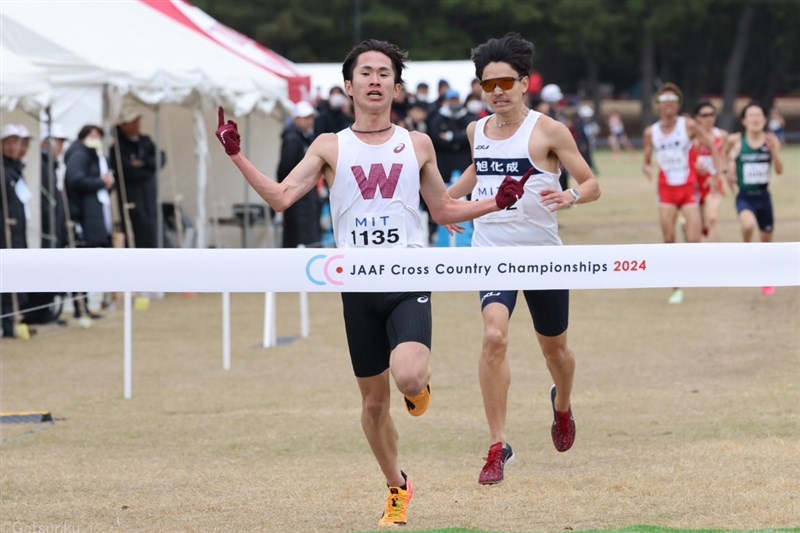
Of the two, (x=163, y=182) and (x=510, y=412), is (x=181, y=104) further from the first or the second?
(x=510, y=412)

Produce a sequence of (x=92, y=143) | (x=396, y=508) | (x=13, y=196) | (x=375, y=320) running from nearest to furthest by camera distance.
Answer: (x=375, y=320)
(x=396, y=508)
(x=13, y=196)
(x=92, y=143)

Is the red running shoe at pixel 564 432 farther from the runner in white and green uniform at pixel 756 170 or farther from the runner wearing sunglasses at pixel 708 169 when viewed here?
the runner in white and green uniform at pixel 756 170

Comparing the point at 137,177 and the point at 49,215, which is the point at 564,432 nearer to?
the point at 49,215

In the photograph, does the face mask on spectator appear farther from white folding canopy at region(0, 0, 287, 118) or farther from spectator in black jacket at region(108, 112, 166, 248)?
spectator in black jacket at region(108, 112, 166, 248)

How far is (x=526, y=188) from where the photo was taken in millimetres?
7699

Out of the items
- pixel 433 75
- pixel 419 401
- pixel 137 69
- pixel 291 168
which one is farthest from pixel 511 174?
pixel 433 75

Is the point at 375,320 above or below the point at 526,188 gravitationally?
below

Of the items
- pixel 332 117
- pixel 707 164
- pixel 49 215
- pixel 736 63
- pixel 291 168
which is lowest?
pixel 49 215

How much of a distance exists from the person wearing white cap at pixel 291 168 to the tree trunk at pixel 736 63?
56650mm

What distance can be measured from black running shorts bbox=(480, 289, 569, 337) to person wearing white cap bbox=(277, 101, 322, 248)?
11640 mm

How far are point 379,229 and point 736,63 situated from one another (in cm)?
7209

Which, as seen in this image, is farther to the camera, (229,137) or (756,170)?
(756,170)

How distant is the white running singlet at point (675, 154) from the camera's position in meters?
15.5

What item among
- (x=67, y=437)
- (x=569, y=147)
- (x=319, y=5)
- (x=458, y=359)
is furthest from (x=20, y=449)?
(x=319, y=5)
